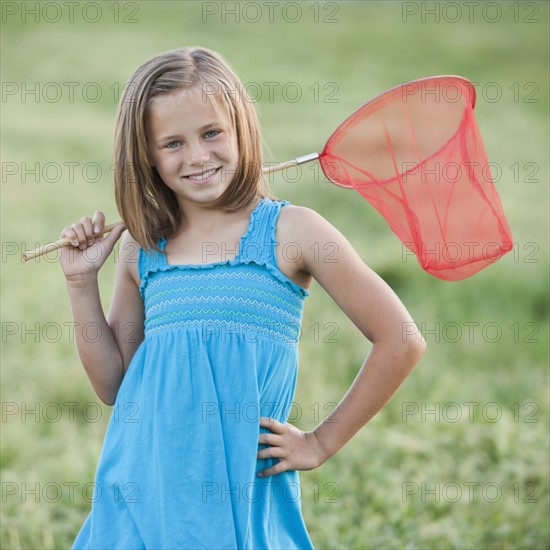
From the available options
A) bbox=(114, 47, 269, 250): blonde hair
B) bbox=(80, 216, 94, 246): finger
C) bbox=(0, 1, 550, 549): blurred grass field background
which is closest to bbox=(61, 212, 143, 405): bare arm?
bbox=(80, 216, 94, 246): finger

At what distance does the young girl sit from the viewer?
198 cm

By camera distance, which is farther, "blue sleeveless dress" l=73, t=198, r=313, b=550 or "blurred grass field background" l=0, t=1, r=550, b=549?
"blurred grass field background" l=0, t=1, r=550, b=549

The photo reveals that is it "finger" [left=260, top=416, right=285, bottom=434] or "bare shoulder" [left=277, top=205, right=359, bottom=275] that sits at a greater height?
"bare shoulder" [left=277, top=205, right=359, bottom=275]

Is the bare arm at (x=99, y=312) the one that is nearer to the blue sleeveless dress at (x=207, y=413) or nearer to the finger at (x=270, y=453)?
the blue sleeveless dress at (x=207, y=413)

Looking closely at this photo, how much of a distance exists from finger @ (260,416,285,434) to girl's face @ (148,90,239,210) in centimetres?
51

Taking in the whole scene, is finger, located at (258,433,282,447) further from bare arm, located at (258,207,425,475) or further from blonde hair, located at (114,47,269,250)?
blonde hair, located at (114,47,269,250)

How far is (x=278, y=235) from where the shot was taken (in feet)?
6.84

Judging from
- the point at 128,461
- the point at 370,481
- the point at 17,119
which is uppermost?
the point at 17,119

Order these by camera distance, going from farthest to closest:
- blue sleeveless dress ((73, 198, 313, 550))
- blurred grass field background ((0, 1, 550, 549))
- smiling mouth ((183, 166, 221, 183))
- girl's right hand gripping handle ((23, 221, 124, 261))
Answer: blurred grass field background ((0, 1, 550, 549)) < girl's right hand gripping handle ((23, 221, 124, 261)) < smiling mouth ((183, 166, 221, 183)) < blue sleeveless dress ((73, 198, 313, 550))

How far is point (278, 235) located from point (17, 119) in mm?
10960

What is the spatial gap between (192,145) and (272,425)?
0.64 meters

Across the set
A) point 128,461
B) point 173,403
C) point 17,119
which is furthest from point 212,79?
point 17,119

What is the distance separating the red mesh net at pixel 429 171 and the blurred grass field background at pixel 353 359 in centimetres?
48

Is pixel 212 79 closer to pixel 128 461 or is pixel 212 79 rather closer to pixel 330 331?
pixel 128 461
